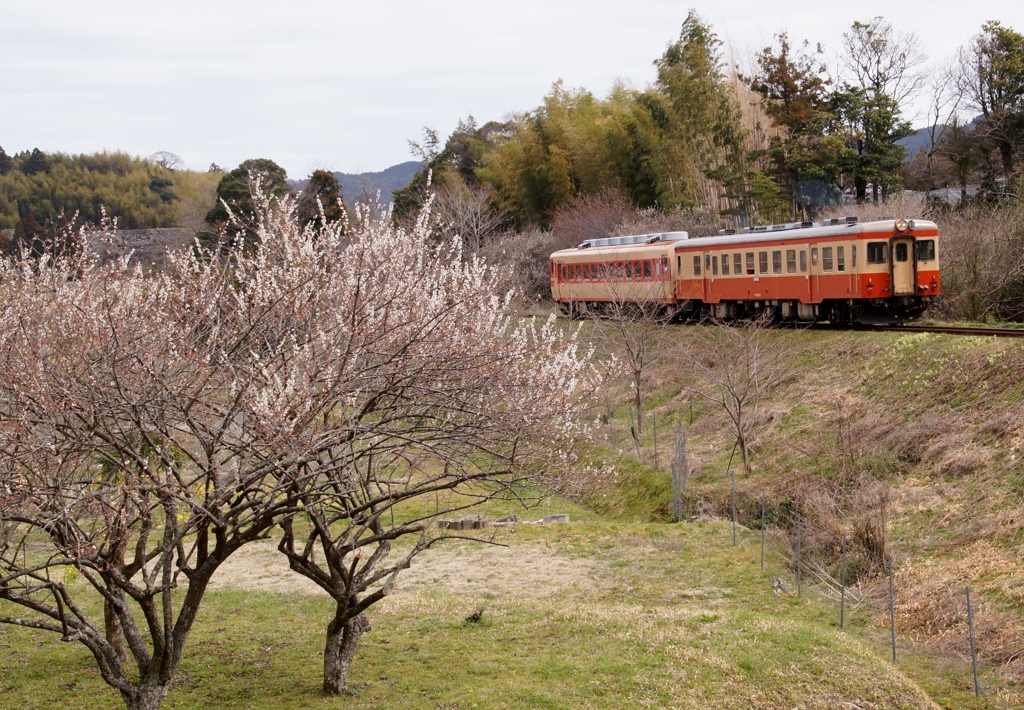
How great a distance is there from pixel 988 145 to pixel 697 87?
974 centimetres

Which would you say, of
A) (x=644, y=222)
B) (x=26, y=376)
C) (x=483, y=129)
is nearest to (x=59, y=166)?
(x=483, y=129)

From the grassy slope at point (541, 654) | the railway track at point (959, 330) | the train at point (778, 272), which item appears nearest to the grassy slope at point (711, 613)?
the grassy slope at point (541, 654)

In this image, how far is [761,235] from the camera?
22297 mm

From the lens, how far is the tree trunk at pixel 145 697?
7.32m

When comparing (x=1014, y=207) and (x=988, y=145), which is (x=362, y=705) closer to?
(x=1014, y=207)

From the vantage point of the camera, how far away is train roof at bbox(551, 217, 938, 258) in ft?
62.8

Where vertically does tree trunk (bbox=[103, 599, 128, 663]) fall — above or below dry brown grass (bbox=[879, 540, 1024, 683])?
above

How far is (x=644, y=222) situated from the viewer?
3447cm

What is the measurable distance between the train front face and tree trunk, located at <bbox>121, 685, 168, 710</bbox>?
15.8 metres

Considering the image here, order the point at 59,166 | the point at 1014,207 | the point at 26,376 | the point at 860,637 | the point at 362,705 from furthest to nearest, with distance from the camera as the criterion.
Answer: the point at 59,166 < the point at 1014,207 < the point at 860,637 < the point at 362,705 < the point at 26,376

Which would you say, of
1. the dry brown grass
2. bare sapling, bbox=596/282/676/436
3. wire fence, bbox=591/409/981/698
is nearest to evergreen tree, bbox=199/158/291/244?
bare sapling, bbox=596/282/676/436

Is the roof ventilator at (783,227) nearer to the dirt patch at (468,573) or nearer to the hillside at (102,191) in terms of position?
the dirt patch at (468,573)

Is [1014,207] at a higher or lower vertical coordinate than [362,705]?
higher

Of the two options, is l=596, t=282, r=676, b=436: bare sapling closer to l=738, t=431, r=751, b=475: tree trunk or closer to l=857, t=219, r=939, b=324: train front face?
l=738, t=431, r=751, b=475: tree trunk
